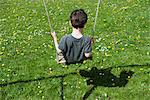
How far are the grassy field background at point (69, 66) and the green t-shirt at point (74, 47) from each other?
61.6 inches

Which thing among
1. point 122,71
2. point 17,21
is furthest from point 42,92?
point 17,21

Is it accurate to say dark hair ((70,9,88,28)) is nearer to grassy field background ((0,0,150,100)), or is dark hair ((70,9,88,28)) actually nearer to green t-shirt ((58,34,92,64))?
green t-shirt ((58,34,92,64))

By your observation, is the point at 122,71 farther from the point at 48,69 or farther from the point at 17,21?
the point at 17,21

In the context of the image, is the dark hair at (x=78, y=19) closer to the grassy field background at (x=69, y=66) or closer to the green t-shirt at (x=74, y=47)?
the green t-shirt at (x=74, y=47)

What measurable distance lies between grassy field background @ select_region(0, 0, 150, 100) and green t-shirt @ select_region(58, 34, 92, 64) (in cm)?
157

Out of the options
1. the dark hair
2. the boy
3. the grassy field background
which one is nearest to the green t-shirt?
the boy

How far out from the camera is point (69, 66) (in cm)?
1292

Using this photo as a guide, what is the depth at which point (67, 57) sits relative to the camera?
9820 millimetres

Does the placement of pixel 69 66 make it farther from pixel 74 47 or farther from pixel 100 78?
pixel 74 47

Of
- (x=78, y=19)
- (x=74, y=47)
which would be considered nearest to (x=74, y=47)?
(x=74, y=47)

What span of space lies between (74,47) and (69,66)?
126 inches

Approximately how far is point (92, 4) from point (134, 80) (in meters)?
15.3

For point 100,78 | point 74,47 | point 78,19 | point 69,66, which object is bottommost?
point 100,78

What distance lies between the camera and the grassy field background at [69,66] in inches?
440
